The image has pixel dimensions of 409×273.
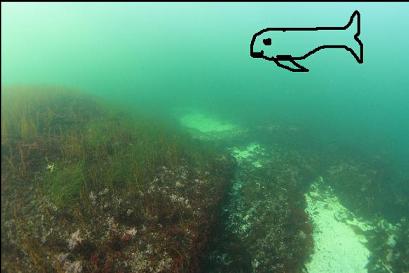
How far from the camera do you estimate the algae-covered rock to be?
Result: 988cm

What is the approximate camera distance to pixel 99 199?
11555 mm

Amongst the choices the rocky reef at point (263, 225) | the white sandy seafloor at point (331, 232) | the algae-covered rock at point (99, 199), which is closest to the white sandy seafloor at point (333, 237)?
the white sandy seafloor at point (331, 232)

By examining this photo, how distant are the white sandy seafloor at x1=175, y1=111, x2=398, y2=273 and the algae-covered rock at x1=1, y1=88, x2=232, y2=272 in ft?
13.2

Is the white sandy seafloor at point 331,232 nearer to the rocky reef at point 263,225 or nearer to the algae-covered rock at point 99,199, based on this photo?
the rocky reef at point 263,225

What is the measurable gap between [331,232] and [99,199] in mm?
9289

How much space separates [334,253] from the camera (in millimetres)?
13062

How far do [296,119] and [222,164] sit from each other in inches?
557

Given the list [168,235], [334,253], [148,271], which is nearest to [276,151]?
[334,253]

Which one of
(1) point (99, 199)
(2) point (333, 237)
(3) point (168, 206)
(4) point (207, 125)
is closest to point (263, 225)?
(2) point (333, 237)

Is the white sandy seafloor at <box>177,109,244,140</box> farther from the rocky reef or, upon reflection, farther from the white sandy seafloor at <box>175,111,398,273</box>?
the rocky reef

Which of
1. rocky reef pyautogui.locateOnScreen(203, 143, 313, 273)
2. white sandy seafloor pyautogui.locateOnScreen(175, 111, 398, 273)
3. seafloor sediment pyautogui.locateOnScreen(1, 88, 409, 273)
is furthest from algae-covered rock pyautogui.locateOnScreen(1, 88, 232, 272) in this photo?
white sandy seafloor pyautogui.locateOnScreen(175, 111, 398, 273)

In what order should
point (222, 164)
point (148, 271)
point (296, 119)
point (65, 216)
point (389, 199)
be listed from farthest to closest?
point (296, 119)
point (389, 199)
point (222, 164)
point (65, 216)
point (148, 271)

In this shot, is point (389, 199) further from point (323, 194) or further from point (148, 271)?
point (148, 271)

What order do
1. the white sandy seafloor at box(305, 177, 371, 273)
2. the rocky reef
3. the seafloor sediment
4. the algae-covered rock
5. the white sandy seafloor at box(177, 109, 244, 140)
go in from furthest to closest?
the white sandy seafloor at box(177, 109, 244, 140), the white sandy seafloor at box(305, 177, 371, 273), the rocky reef, the seafloor sediment, the algae-covered rock
